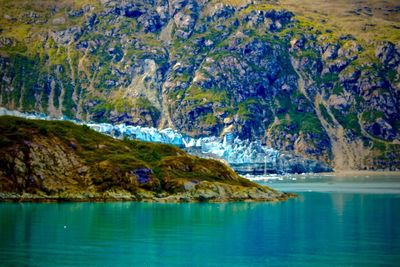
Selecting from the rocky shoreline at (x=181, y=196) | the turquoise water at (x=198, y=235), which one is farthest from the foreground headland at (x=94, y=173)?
the turquoise water at (x=198, y=235)

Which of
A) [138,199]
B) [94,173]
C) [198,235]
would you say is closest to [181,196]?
[138,199]

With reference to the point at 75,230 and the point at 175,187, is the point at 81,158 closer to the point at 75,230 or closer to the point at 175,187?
the point at 175,187

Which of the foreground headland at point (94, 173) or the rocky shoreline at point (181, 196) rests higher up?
the foreground headland at point (94, 173)

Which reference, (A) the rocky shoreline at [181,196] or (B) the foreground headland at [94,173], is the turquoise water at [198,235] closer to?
(A) the rocky shoreline at [181,196]

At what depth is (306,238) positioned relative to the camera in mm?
83000

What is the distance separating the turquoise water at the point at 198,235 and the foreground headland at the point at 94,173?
1077cm

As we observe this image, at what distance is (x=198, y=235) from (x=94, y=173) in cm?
6315

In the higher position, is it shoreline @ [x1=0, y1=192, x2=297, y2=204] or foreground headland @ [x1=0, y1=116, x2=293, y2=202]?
foreground headland @ [x1=0, y1=116, x2=293, y2=202]

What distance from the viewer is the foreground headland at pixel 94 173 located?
456 ft

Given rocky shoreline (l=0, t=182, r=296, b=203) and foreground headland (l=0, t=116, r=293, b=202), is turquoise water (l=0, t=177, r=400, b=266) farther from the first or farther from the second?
foreground headland (l=0, t=116, r=293, b=202)

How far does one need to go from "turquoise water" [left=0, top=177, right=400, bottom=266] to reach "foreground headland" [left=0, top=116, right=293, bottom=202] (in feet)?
35.3

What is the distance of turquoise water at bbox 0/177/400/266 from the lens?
222 ft

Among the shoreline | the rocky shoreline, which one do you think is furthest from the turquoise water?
the rocky shoreline

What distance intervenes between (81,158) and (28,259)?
8519cm
